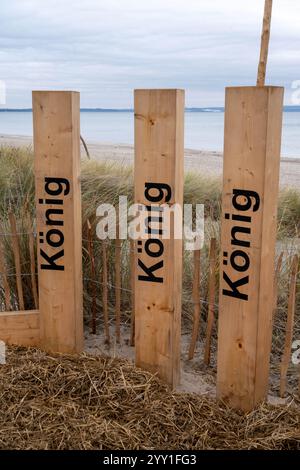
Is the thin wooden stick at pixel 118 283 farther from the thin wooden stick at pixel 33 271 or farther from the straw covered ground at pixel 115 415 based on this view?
the thin wooden stick at pixel 33 271

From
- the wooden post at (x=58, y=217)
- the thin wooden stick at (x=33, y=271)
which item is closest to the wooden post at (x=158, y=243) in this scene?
the wooden post at (x=58, y=217)

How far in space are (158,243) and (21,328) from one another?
3.86ft

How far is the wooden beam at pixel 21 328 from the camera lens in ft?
12.4

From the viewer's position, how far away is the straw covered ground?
2.75 m

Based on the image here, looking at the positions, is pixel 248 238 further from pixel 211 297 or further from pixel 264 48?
pixel 264 48

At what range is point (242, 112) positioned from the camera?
279 centimetres

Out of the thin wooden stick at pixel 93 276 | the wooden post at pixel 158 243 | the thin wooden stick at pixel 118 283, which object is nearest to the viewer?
the wooden post at pixel 158 243

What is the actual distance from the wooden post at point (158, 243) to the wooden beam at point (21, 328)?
77 centimetres

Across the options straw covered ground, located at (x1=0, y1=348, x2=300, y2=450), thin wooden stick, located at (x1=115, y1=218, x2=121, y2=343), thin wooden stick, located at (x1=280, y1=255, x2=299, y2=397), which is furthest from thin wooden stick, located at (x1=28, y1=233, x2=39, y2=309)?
thin wooden stick, located at (x1=280, y1=255, x2=299, y2=397)

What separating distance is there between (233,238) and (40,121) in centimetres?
132

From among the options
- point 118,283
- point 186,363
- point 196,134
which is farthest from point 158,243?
point 196,134

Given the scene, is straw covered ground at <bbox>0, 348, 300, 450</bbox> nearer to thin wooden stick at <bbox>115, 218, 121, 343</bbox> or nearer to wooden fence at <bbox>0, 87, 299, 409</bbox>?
wooden fence at <bbox>0, 87, 299, 409</bbox>

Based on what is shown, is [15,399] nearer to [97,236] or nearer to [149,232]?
[149,232]

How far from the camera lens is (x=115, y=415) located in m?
2.96
